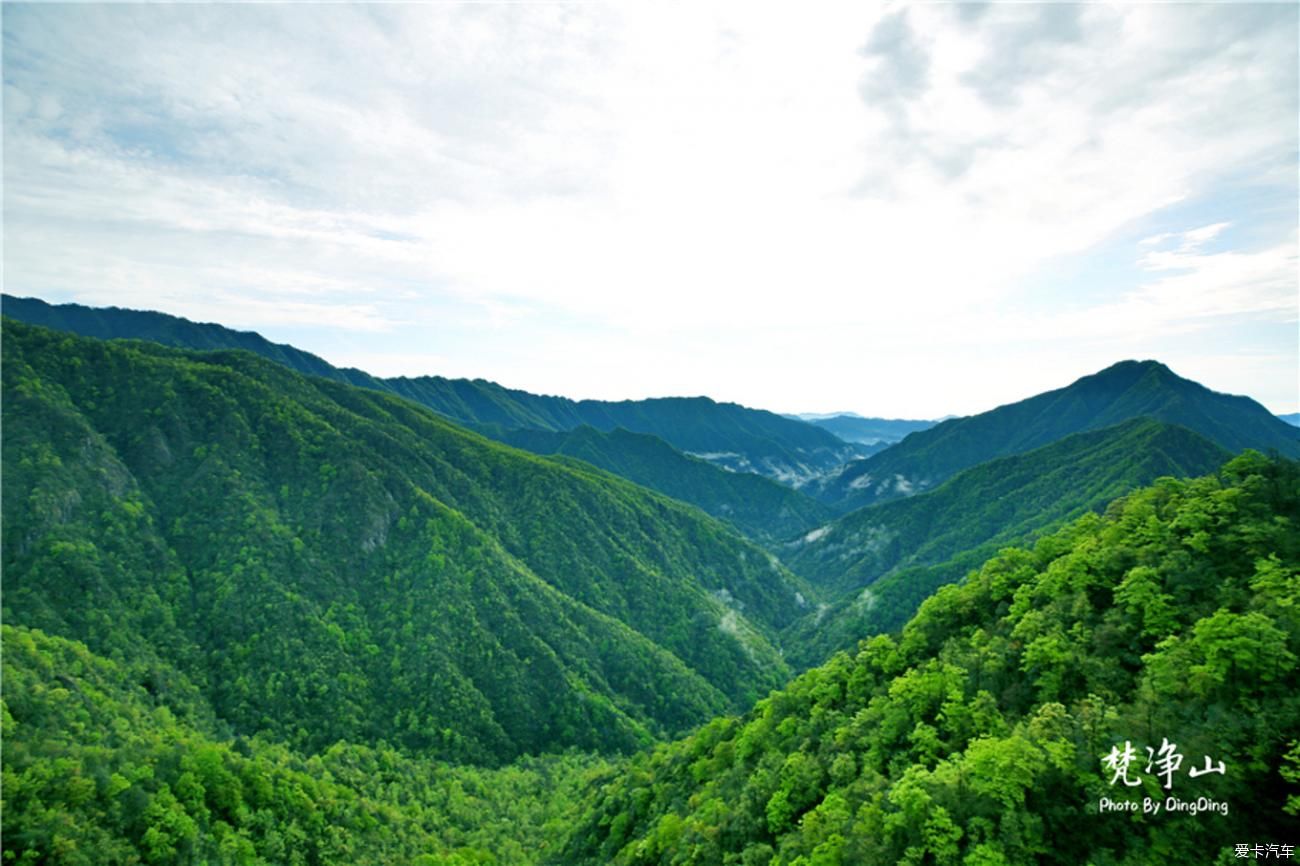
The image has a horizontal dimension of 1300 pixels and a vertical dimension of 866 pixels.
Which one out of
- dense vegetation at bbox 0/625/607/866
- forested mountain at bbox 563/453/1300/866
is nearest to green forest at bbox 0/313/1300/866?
forested mountain at bbox 563/453/1300/866

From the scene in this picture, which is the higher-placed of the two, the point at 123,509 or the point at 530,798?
the point at 123,509

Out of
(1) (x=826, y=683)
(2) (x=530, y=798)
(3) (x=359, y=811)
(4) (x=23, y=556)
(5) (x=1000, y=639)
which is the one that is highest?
(5) (x=1000, y=639)

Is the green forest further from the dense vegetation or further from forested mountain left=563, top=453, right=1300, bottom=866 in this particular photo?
the dense vegetation

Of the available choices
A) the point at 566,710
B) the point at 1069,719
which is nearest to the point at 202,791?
the point at 566,710

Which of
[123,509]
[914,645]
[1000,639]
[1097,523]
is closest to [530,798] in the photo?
[914,645]

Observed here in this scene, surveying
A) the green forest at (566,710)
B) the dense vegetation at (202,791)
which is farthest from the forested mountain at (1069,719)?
the dense vegetation at (202,791)

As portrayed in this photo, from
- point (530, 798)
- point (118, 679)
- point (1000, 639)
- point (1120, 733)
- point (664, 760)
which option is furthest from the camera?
point (530, 798)

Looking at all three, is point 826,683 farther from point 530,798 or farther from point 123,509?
point 123,509
